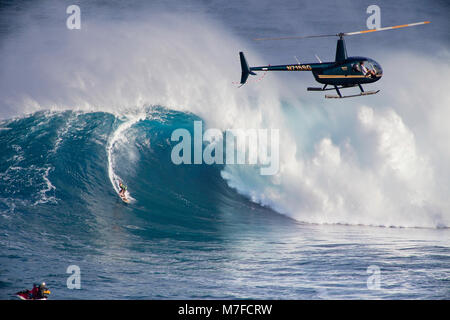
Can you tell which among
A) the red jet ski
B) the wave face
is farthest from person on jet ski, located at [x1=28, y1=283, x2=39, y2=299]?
the wave face

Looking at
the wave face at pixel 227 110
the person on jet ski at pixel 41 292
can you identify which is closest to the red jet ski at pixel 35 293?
the person on jet ski at pixel 41 292

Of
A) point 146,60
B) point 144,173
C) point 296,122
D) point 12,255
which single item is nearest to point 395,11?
point 296,122

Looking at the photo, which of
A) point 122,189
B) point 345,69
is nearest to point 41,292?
point 122,189

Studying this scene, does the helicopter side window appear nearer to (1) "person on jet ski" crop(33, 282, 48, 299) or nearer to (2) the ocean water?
(2) the ocean water

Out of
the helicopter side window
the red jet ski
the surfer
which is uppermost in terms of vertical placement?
the helicopter side window

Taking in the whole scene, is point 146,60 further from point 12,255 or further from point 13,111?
point 12,255

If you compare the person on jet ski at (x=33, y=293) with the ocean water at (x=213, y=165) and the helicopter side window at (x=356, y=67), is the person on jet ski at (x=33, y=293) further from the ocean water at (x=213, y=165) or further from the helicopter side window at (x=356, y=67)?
the helicopter side window at (x=356, y=67)

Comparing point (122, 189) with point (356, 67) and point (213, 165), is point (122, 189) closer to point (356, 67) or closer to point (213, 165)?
point (213, 165)
